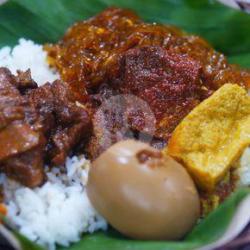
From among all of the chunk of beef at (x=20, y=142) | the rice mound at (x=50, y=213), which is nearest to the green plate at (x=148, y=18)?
the chunk of beef at (x=20, y=142)

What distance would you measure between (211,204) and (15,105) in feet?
4.84

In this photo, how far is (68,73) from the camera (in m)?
4.36

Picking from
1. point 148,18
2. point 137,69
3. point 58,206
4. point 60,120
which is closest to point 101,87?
point 137,69

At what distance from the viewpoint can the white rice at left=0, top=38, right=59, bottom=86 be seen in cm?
454

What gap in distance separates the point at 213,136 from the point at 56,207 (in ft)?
3.95

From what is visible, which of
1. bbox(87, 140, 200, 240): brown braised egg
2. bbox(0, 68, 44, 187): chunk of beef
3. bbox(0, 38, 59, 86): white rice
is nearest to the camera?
bbox(87, 140, 200, 240): brown braised egg

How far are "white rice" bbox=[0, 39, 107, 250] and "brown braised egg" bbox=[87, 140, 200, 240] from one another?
298 mm

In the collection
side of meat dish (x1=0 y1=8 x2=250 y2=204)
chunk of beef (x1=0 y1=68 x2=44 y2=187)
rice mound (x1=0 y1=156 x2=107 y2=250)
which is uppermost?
side of meat dish (x1=0 y1=8 x2=250 y2=204)

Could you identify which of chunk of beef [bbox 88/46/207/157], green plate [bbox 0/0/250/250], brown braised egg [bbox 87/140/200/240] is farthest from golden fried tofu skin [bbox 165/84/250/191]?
green plate [bbox 0/0/250/250]

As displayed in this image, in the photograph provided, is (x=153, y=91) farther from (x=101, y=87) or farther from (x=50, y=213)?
(x=50, y=213)

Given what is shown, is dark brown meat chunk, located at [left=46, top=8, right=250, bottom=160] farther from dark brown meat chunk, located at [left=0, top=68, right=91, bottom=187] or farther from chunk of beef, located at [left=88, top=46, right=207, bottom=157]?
dark brown meat chunk, located at [left=0, top=68, right=91, bottom=187]

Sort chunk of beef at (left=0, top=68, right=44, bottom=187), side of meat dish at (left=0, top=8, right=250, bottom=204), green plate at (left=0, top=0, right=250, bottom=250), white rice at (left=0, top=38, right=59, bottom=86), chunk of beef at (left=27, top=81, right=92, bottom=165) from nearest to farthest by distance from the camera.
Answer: chunk of beef at (left=0, top=68, right=44, bottom=187) → side of meat dish at (left=0, top=8, right=250, bottom=204) → chunk of beef at (left=27, top=81, right=92, bottom=165) → white rice at (left=0, top=38, right=59, bottom=86) → green plate at (left=0, top=0, right=250, bottom=250)

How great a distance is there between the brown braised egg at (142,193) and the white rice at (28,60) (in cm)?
168

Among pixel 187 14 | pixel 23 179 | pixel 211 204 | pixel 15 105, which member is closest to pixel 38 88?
pixel 15 105
